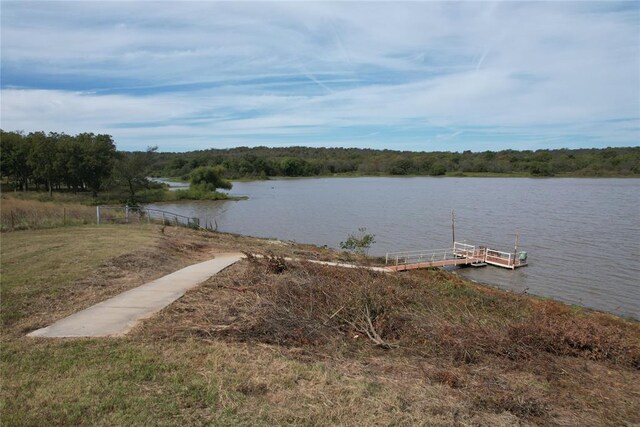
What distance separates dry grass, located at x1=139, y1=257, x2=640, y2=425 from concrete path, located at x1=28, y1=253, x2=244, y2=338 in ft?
1.40

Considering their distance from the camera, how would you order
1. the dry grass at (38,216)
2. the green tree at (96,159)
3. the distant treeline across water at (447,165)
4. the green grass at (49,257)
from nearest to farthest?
1. the green grass at (49,257)
2. the dry grass at (38,216)
3. the green tree at (96,159)
4. the distant treeline across water at (447,165)

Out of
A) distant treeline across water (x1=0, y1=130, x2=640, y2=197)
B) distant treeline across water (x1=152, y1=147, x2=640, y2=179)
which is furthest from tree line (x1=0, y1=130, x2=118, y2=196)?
distant treeline across water (x1=152, y1=147, x2=640, y2=179)

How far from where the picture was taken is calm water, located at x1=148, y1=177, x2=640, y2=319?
2458cm

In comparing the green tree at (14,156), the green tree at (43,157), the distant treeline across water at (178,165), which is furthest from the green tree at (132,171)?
the green tree at (14,156)

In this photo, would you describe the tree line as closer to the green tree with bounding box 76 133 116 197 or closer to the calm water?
the green tree with bounding box 76 133 116 197

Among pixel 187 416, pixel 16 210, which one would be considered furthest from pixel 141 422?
pixel 16 210

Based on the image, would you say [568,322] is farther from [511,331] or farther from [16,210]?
[16,210]

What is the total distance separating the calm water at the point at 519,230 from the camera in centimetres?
2458

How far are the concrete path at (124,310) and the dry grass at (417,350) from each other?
0.43 meters

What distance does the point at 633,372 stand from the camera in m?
7.94

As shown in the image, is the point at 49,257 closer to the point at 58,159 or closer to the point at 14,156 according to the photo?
the point at 58,159

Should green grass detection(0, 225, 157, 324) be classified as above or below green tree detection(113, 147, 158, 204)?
below

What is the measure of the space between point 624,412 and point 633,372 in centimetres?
250

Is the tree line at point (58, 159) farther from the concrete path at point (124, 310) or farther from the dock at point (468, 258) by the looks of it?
the concrete path at point (124, 310)
